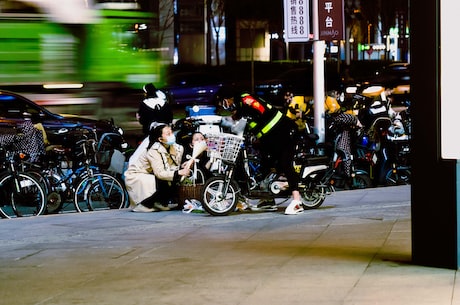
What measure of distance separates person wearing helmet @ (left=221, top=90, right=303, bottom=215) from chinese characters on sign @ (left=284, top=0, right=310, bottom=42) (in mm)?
3011

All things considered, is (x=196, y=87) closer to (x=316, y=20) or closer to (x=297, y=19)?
(x=316, y=20)

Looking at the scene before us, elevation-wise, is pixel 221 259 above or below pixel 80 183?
below

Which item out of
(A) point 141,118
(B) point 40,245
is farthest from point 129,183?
(B) point 40,245

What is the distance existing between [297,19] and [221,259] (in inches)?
265

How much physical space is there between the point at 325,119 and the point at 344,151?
104 cm

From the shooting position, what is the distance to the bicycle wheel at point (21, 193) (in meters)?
11.5

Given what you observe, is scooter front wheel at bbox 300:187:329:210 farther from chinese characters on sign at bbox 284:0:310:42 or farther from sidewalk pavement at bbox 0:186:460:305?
chinese characters on sign at bbox 284:0:310:42

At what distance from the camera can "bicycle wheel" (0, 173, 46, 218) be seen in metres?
11.5

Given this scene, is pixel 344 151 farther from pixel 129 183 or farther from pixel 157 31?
pixel 157 31

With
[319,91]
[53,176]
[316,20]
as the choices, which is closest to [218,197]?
[53,176]

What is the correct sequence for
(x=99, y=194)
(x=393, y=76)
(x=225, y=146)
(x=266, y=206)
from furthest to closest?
(x=393, y=76) < (x=99, y=194) < (x=266, y=206) < (x=225, y=146)

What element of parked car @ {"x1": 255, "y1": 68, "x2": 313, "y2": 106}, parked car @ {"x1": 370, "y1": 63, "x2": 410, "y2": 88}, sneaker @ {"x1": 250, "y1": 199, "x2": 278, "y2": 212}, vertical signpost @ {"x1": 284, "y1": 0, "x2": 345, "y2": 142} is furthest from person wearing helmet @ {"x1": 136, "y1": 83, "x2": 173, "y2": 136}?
parked car @ {"x1": 370, "y1": 63, "x2": 410, "y2": 88}

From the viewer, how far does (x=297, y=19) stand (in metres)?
13.9

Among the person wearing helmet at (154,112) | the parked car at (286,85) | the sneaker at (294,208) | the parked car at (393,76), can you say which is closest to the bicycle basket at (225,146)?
the sneaker at (294,208)
